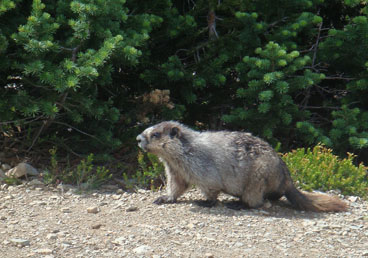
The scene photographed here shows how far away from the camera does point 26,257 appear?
14.5ft

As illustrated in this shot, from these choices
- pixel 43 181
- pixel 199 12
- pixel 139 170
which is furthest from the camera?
pixel 199 12

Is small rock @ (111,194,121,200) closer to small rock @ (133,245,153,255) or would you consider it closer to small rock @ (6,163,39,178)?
small rock @ (6,163,39,178)

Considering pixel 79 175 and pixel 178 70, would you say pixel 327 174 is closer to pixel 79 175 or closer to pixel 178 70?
pixel 178 70

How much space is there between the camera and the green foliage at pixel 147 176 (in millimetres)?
6652

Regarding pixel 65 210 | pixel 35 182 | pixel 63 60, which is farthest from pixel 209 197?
pixel 63 60

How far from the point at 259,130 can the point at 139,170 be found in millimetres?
2031

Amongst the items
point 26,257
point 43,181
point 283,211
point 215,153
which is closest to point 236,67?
point 215,153

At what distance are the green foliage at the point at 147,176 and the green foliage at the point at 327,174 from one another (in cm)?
189

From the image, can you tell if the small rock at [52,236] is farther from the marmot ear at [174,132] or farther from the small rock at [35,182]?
the marmot ear at [174,132]

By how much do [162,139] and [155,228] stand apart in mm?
1262

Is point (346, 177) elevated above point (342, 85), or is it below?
below

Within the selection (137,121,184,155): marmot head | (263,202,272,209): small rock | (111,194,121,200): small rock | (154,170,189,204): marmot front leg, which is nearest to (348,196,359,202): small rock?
(263,202,272,209): small rock

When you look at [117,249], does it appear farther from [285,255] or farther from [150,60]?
[150,60]

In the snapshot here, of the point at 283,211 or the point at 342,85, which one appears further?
the point at 342,85
